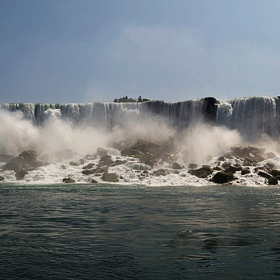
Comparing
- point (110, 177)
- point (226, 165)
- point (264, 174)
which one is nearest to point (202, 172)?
point (226, 165)

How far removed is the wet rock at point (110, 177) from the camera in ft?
102

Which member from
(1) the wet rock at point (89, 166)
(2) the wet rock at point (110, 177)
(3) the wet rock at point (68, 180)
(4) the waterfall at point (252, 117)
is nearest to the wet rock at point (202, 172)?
(2) the wet rock at point (110, 177)

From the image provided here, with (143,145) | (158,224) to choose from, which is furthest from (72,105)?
(158,224)

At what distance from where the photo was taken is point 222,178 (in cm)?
2956

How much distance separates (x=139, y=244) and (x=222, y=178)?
2272cm

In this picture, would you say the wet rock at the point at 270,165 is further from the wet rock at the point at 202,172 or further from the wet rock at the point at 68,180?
the wet rock at the point at 68,180

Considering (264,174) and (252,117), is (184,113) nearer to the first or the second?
(252,117)

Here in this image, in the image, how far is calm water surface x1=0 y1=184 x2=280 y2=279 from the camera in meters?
5.99

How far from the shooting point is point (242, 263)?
21.0ft

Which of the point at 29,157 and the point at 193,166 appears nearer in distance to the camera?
the point at 193,166

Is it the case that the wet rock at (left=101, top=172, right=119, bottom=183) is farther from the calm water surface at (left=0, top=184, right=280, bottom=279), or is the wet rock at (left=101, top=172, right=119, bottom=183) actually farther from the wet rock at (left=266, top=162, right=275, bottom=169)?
the calm water surface at (left=0, top=184, right=280, bottom=279)

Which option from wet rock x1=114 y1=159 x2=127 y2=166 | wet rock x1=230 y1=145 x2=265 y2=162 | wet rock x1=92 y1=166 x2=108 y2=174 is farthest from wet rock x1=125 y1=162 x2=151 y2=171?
wet rock x1=230 y1=145 x2=265 y2=162

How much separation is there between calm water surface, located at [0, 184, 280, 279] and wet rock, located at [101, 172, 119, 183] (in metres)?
17.8

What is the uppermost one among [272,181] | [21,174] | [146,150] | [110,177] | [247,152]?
[247,152]
